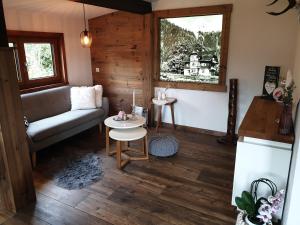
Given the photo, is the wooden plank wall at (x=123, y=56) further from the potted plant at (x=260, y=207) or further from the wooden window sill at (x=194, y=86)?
the potted plant at (x=260, y=207)

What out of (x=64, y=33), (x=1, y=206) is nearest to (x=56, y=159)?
(x=1, y=206)

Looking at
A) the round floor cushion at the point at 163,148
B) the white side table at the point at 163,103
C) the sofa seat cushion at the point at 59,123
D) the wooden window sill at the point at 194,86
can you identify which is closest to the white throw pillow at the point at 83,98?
the sofa seat cushion at the point at 59,123

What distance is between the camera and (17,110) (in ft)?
7.21

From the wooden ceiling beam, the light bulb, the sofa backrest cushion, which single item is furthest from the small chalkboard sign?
the sofa backrest cushion

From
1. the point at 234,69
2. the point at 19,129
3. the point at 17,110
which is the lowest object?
the point at 19,129

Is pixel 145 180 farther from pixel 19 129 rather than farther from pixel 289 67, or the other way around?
pixel 289 67

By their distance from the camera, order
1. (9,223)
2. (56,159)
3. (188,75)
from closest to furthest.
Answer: (9,223) → (56,159) → (188,75)

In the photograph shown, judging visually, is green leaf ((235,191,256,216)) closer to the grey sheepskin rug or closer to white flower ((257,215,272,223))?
white flower ((257,215,272,223))

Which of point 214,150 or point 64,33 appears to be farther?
point 64,33

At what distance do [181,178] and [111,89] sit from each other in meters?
2.91

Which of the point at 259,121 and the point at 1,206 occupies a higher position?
the point at 259,121

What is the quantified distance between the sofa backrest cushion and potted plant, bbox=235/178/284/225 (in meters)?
3.23

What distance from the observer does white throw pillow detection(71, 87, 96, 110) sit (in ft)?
13.7

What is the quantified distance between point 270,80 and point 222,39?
1.01 m
